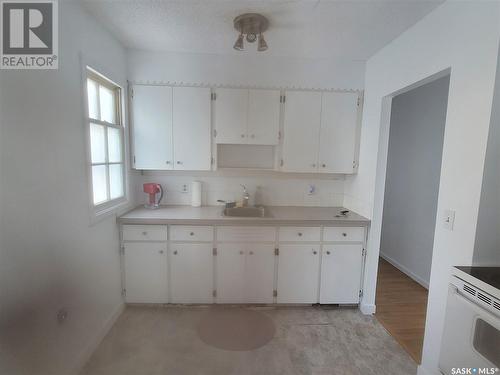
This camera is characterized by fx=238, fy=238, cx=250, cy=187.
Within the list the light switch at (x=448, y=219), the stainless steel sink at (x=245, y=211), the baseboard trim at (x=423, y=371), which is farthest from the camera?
the stainless steel sink at (x=245, y=211)

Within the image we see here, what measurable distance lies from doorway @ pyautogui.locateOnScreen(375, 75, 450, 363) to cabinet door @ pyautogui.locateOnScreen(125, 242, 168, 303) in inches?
86.1

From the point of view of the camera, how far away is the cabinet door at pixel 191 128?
Result: 2.47 meters

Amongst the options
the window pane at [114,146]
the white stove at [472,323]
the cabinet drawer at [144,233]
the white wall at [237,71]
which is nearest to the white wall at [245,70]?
the white wall at [237,71]

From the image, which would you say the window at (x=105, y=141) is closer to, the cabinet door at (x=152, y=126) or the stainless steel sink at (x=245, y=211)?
the cabinet door at (x=152, y=126)

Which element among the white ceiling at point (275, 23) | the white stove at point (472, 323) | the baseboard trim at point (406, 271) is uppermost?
the white ceiling at point (275, 23)

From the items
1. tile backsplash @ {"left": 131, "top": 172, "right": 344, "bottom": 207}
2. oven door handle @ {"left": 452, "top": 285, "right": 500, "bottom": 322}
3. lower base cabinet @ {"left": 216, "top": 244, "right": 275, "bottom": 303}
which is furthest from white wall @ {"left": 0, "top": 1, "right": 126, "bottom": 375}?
oven door handle @ {"left": 452, "top": 285, "right": 500, "bottom": 322}

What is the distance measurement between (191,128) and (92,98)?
88 cm

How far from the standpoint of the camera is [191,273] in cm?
235

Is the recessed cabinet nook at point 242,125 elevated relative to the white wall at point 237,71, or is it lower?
lower

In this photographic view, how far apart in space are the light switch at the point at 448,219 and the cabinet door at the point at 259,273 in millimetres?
1370

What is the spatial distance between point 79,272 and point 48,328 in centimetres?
36

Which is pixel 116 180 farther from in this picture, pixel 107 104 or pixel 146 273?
pixel 146 273

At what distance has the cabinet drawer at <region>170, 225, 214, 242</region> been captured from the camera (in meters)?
2.29

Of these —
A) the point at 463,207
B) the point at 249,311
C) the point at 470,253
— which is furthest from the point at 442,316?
the point at 249,311
